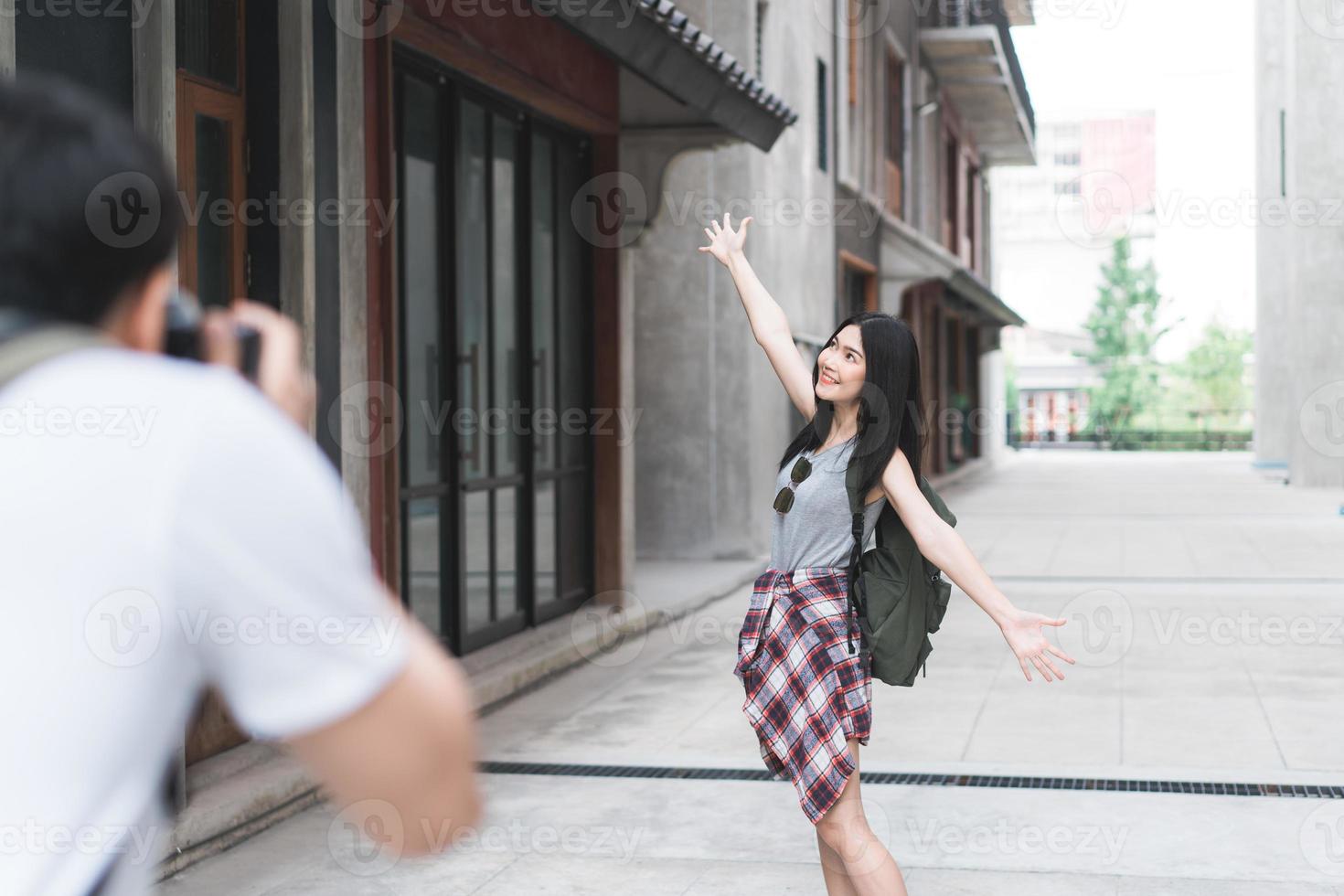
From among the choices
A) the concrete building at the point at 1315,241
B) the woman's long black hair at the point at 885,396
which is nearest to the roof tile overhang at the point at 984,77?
the concrete building at the point at 1315,241

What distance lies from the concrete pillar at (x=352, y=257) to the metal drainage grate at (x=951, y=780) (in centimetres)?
129

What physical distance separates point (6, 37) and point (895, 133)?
20.3 m

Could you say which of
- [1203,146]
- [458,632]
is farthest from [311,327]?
[1203,146]

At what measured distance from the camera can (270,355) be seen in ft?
4.08

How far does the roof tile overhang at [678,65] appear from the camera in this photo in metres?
7.27

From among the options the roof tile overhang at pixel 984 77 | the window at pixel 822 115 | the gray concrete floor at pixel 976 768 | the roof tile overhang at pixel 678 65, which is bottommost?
the gray concrete floor at pixel 976 768

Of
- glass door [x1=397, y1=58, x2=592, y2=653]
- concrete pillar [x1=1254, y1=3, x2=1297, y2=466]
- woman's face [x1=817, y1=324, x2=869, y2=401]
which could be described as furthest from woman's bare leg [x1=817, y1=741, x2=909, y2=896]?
concrete pillar [x1=1254, y1=3, x2=1297, y2=466]

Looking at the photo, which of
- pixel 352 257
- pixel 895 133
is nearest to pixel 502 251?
pixel 352 257

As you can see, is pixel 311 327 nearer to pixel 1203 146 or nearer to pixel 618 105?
pixel 618 105

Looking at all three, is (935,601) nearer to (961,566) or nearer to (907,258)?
(961,566)

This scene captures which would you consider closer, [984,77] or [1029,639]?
[1029,639]

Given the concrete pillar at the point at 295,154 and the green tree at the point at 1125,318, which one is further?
the green tree at the point at 1125,318

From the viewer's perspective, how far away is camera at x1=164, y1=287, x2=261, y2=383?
4.02 feet

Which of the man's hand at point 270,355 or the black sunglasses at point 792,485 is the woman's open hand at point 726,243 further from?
the man's hand at point 270,355
